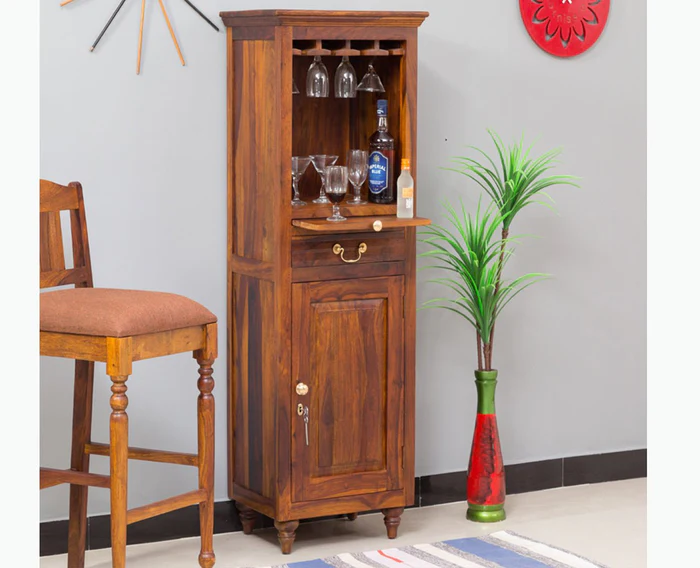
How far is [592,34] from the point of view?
373 cm

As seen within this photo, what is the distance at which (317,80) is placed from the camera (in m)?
3.03

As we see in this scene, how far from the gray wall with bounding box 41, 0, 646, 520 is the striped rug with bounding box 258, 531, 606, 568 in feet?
1.63

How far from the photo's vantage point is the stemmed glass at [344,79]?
10.0 ft

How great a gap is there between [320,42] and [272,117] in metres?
0.26

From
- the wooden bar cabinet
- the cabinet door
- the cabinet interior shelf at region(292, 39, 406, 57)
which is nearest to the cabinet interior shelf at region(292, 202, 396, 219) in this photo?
the wooden bar cabinet

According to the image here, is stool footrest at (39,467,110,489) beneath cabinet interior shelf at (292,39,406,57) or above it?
beneath

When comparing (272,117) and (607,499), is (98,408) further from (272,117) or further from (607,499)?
(607,499)

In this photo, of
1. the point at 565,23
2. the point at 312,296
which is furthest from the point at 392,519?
the point at 565,23

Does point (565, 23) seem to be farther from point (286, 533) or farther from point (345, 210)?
point (286, 533)

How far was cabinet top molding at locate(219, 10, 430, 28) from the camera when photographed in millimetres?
2844

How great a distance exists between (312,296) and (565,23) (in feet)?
5.04

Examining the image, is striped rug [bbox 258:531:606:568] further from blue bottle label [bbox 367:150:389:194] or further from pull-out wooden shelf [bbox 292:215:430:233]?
blue bottle label [bbox 367:150:389:194]
